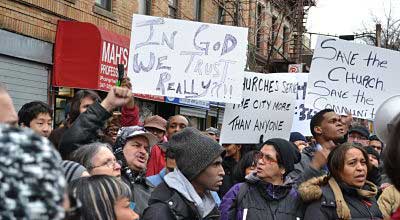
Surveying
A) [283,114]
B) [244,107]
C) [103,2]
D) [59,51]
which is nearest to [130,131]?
[244,107]

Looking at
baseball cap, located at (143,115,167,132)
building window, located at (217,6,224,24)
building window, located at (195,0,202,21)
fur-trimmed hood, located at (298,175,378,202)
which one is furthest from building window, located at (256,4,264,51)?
fur-trimmed hood, located at (298,175,378,202)

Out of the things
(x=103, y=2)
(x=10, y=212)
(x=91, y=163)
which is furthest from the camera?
(x=103, y=2)

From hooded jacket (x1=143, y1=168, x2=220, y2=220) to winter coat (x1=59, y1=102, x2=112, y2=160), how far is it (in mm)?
547

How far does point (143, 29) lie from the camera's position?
20.0ft

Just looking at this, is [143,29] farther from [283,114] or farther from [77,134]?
[77,134]

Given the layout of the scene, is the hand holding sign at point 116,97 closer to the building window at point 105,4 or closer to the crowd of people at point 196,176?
→ the crowd of people at point 196,176

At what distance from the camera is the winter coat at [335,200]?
12.8 ft

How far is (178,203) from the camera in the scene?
3.33 metres

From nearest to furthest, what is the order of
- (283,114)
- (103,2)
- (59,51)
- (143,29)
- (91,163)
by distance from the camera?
1. (91,163)
2. (143,29)
3. (283,114)
4. (59,51)
5. (103,2)

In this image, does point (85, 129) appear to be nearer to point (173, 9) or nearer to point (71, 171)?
point (71, 171)

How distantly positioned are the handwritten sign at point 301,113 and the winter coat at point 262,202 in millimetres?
3305

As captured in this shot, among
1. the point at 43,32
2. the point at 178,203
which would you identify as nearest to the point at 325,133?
the point at 178,203

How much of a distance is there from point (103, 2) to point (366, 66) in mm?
7130

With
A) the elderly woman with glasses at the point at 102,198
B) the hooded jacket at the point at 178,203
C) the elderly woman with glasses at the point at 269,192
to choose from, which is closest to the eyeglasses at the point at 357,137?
the elderly woman with glasses at the point at 269,192
